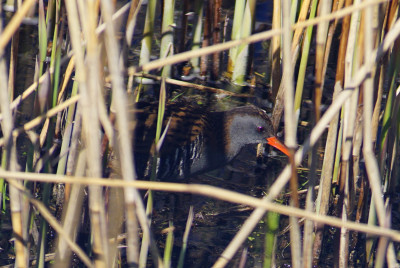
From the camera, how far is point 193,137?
3.75 metres

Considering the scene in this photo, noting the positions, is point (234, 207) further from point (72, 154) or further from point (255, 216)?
point (255, 216)

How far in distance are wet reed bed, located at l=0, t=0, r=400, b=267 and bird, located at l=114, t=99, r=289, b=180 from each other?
0.61 ft

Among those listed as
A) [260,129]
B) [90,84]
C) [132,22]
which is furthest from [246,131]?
[90,84]

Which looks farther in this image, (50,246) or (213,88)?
(213,88)

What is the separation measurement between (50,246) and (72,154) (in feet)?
2.76

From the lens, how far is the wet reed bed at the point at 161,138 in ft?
5.03

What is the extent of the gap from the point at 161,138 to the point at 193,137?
145cm

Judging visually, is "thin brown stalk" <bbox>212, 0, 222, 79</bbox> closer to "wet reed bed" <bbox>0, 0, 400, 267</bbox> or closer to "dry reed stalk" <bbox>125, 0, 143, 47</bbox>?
"wet reed bed" <bbox>0, 0, 400, 267</bbox>

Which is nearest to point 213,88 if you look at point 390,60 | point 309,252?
point 390,60

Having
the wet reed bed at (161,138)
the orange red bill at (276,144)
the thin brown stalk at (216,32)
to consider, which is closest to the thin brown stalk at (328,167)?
the wet reed bed at (161,138)

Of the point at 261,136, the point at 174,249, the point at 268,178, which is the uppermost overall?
the point at 261,136

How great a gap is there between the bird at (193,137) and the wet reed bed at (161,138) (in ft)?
0.61

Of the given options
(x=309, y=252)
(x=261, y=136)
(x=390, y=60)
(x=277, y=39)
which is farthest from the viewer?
(x=261, y=136)

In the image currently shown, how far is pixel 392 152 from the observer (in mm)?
2877
